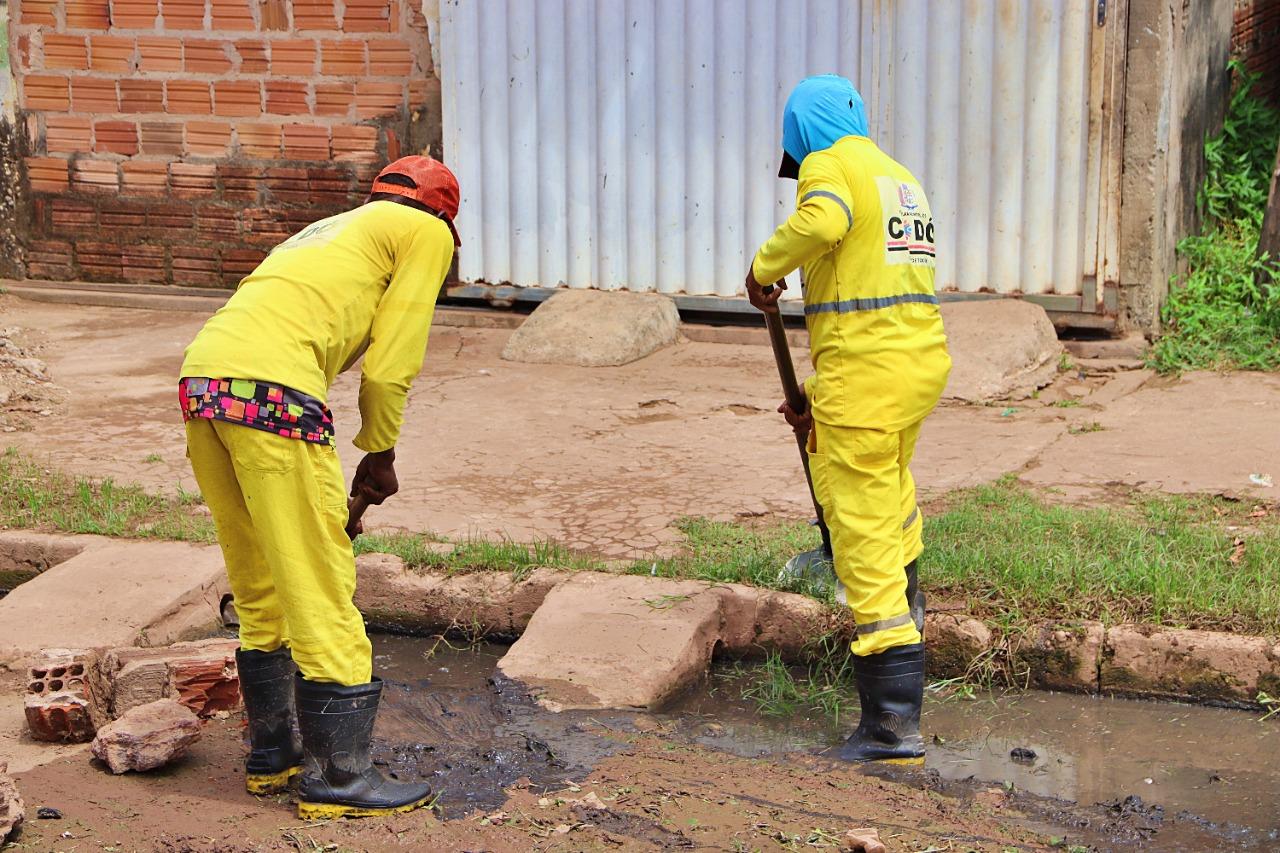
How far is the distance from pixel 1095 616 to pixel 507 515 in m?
2.19

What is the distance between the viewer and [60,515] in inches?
211

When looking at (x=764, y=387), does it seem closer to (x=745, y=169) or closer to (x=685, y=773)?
(x=745, y=169)

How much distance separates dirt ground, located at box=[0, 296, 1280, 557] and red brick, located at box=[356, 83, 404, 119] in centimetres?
155

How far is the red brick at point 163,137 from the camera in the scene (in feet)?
30.1

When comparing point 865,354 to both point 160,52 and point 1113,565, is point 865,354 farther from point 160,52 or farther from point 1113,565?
point 160,52

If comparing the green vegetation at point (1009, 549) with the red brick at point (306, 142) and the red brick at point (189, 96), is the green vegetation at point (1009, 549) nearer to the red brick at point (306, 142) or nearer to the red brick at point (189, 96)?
the red brick at point (306, 142)

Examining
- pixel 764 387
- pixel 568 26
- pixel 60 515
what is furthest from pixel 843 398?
pixel 568 26

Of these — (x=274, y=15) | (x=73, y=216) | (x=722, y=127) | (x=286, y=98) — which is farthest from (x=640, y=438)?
(x=73, y=216)

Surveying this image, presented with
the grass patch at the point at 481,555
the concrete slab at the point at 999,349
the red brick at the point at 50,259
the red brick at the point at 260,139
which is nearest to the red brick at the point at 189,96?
the red brick at the point at 260,139

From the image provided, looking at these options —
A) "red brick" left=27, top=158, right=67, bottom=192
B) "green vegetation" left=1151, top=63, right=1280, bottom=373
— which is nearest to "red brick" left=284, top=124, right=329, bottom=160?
"red brick" left=27, top=158, right=67, bottom=192

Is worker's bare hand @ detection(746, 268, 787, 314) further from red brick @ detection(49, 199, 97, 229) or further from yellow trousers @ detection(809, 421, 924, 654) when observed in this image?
red brick @ detection(49, 199, 97, 229)

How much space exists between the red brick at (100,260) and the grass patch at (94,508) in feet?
13.1

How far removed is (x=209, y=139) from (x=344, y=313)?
246 inches

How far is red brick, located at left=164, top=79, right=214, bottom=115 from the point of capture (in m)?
9.08
